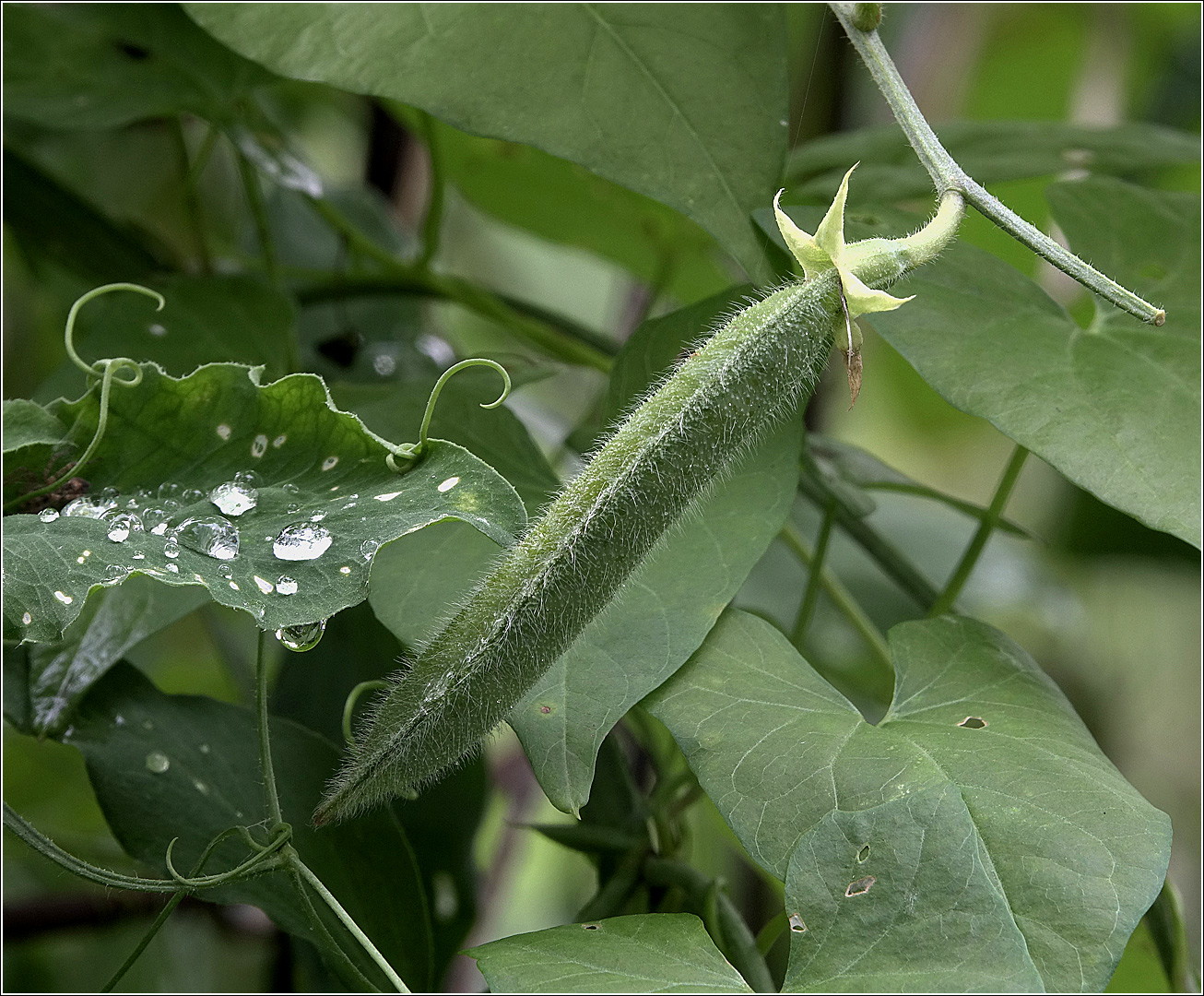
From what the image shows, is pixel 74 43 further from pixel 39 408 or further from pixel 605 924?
pixel 605 924

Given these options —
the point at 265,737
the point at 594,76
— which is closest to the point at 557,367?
the point at 594,76

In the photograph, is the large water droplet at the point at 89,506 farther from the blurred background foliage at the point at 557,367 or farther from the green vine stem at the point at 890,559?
the green vine stem at the point at 890,559

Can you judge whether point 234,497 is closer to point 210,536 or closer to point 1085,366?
point 210,536

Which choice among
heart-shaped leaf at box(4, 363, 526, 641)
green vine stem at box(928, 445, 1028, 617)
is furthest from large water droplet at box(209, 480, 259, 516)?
green vine stem at box(928, 445, 1028, 617)

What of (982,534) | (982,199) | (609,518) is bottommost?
(982,534)

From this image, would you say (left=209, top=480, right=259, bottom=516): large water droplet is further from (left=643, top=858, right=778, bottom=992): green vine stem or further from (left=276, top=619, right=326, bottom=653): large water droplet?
(left=643, top=858, right=778, bottom=992): green vine stem

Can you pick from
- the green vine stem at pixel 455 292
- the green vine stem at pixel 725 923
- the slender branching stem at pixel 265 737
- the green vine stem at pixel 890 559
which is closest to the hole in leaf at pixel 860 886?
the green vine stem at pixel 725 923
